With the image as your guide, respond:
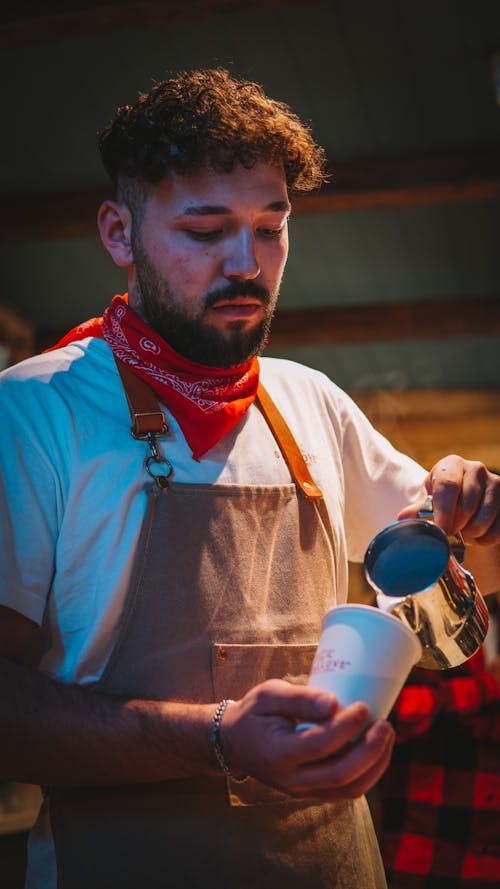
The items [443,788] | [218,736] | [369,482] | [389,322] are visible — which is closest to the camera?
[218,736]

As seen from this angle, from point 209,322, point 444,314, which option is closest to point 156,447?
point 209,322

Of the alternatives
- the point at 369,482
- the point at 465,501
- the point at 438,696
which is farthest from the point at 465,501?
the point at 438,696

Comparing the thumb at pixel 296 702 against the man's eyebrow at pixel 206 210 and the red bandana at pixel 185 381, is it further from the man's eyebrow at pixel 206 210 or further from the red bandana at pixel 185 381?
the man's eyebrow at pixel 206 210

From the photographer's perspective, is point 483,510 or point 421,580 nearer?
point 421,580

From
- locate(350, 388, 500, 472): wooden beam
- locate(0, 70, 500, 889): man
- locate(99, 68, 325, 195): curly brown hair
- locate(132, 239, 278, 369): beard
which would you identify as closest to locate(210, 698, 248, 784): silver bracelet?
locate(0, 70, 500, 889): man

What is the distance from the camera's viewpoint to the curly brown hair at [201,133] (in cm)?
138

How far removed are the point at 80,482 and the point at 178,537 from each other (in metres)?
0.17

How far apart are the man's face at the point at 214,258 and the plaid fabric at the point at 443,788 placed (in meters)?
1.47

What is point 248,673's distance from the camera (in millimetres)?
1279

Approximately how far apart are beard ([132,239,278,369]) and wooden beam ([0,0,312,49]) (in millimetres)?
1942

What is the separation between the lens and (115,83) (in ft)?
12.4

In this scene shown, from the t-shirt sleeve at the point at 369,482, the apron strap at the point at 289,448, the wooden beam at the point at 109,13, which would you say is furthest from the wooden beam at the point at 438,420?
the apron strap at the point at 289,448

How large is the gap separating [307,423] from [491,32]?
264 cm

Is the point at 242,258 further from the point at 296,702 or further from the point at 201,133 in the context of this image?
the point at 296,702
